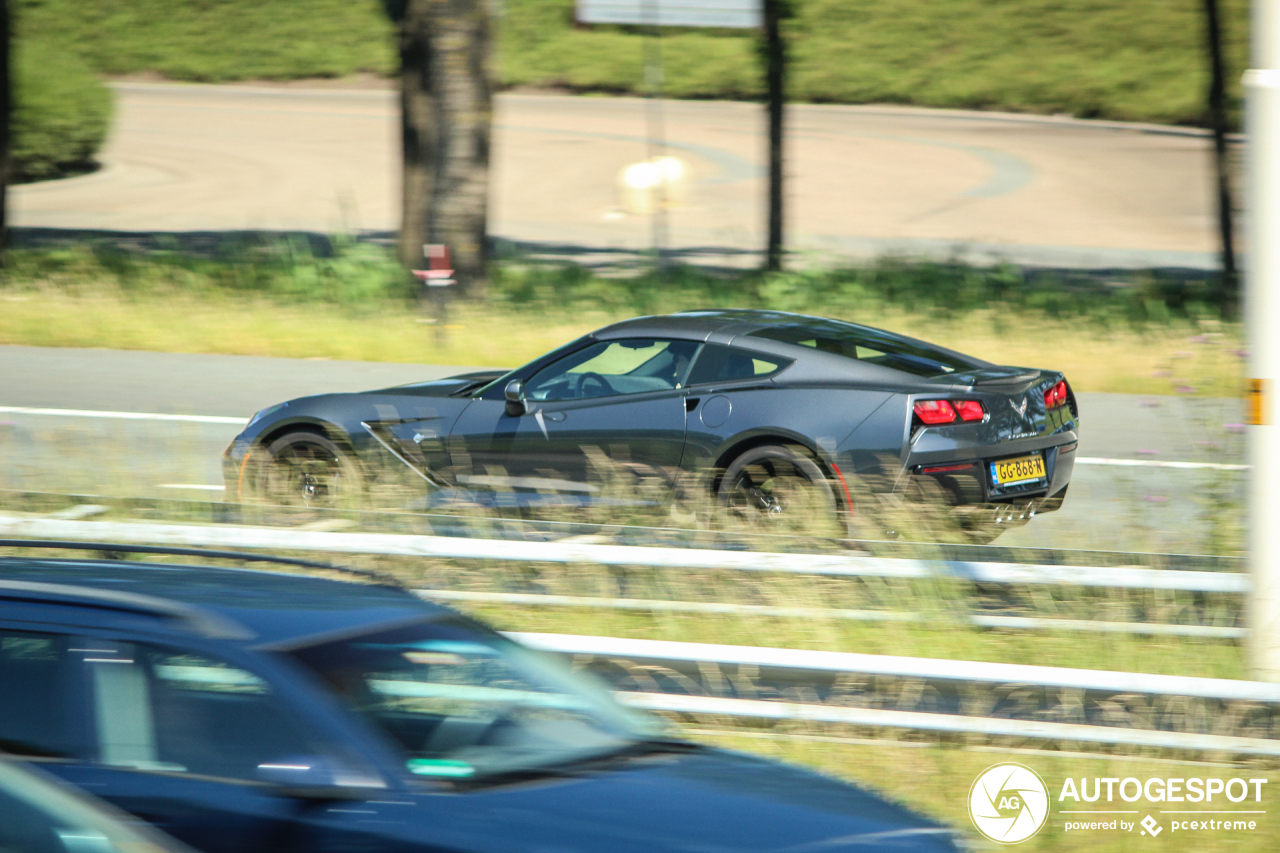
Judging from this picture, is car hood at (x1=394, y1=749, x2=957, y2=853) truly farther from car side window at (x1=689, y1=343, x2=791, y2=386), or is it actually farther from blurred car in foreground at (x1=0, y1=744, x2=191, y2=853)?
car side window at (x1=689, y1=343, x2=791, y2=386)

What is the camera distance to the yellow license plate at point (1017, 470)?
6844 millimetres

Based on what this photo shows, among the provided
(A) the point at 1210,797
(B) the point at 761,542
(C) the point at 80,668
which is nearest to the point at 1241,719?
(A) the point at 1210,797

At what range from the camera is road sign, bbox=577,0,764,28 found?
19203 mm

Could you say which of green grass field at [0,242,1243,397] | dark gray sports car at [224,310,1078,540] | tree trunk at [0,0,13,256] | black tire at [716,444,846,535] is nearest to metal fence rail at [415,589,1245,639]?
black tire at [716,444,846,535]

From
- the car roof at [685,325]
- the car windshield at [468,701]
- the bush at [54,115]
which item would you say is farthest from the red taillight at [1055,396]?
the bush at [54,115]

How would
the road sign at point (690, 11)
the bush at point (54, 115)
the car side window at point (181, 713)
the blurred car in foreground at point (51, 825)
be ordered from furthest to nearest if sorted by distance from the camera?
the bush at point (54, 115), the road sign at point (690, 11), the car side window at point (181, 713), the blurred car in foreground at point (51, 825)

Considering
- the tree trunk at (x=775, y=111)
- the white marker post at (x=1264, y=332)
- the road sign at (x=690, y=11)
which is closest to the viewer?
the white marker post at (x=1264, y=332)

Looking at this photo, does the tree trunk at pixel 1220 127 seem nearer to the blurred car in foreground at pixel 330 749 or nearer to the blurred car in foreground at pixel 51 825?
the blurred car in foreground at pixel 330 749

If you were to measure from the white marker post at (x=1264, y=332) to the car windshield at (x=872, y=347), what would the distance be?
201 cm

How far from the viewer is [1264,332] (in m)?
5.23

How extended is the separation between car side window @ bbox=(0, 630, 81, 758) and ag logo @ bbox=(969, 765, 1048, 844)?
283cm

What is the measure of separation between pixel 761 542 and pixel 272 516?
2168 millimetres

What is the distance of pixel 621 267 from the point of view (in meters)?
19.5

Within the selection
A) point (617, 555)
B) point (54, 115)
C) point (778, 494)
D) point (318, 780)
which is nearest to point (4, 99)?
point (54, 115)
